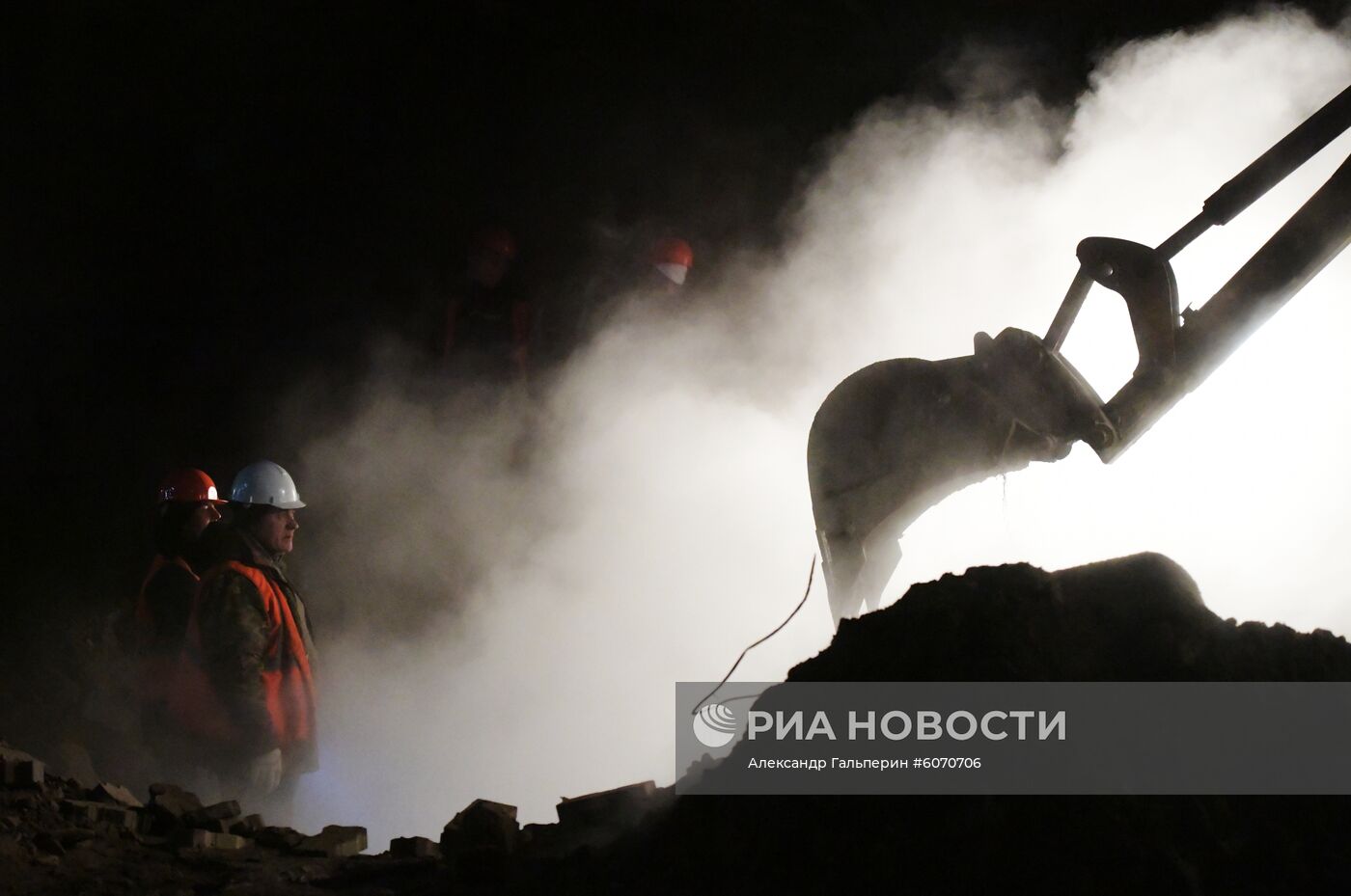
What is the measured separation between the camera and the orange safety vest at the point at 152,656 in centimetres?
635

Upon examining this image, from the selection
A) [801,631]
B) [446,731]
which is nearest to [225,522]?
[446,731]

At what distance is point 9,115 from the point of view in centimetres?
1005

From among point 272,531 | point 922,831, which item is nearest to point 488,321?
point 272,531

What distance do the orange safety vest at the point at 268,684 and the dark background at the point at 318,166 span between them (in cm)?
365

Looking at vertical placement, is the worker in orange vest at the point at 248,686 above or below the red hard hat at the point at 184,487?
below

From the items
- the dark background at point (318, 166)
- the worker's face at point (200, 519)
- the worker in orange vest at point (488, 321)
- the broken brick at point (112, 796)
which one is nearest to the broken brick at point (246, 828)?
the broken brick at point (112, 796)

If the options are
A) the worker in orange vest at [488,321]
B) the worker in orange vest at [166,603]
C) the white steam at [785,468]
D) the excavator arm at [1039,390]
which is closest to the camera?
the excavator arm at [1039,390]

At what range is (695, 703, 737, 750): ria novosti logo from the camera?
4617 millimetres

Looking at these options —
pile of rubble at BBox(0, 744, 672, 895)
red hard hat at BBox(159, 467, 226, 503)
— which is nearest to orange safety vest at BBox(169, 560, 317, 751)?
pile of rubble at BBox(0, 744, 672, 895)

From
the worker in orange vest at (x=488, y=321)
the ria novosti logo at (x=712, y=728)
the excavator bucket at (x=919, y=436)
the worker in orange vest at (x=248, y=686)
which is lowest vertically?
the ria novosti logo at (x=712, y=728)

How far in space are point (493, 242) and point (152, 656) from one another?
15.2 feet

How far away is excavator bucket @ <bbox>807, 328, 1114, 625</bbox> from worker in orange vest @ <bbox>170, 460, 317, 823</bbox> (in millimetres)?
2644

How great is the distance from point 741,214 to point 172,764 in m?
6.36

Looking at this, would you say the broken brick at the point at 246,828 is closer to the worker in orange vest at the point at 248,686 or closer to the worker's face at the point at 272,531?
the worker in orange vest at the point at 248,686
